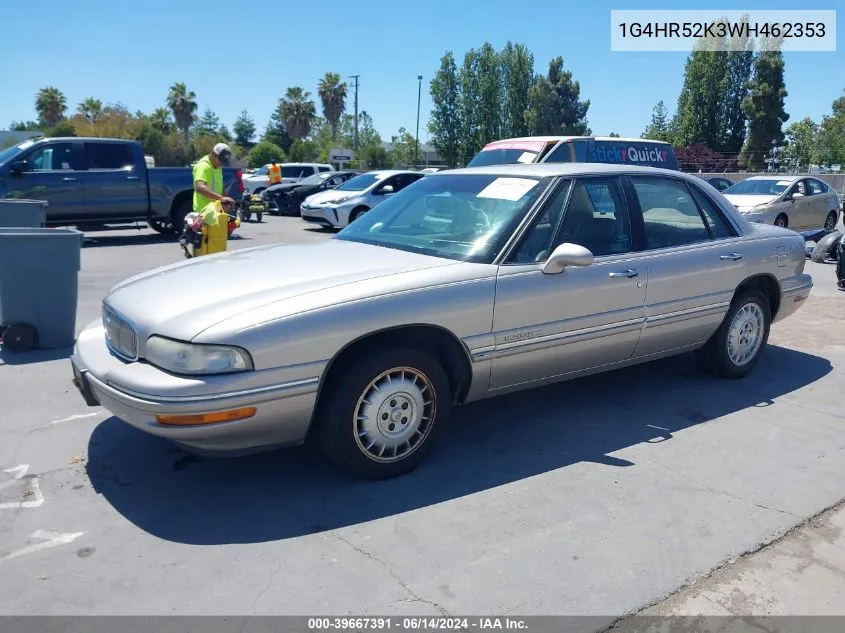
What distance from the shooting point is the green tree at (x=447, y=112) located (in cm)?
5962

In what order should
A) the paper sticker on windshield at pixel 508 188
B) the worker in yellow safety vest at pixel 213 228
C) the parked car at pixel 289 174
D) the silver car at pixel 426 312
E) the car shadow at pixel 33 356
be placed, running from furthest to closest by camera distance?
1. the parked car at pixel 289 174
2. the worker in yellow safety vest at pixel 213 228
3. the car shadow at pixel 33 356
4. the paper sticker on windshield at pixel 508 188
5. the silver car at pixel 426 312

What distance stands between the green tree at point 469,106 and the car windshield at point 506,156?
48.1m

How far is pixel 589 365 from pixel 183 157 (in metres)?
54.4

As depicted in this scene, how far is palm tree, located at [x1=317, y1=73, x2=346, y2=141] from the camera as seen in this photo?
7031 centimetres

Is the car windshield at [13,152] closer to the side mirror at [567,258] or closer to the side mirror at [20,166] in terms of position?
the side mirror at [20,166]

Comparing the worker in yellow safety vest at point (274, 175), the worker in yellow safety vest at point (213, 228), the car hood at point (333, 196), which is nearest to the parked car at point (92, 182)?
the car hood at point (333, 196)

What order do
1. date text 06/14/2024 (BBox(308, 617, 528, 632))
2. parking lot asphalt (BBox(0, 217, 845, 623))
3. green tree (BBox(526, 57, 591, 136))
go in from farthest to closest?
green tree (BBox(526, 57, 591, 136)), parking lot asphalt (BBox(0, 217, 845, 623)), date text 06/14/2024 (BBox(308, 617, 528, 632))

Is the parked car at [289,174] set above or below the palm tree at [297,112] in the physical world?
below

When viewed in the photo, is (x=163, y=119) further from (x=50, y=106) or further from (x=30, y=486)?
(x=30, y=486)

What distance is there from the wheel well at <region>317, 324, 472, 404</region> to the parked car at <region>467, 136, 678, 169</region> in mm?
7330

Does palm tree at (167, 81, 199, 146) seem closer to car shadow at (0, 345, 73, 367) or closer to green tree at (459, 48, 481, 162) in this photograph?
green tree at (459, 48, 481, 162)

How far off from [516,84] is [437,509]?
197 ft

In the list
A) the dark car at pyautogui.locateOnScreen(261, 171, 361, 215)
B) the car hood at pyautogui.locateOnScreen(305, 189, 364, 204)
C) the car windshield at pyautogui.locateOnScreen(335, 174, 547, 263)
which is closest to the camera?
the car windshield at pyautogui.locateOnScreen(335, 174, 547, 263)

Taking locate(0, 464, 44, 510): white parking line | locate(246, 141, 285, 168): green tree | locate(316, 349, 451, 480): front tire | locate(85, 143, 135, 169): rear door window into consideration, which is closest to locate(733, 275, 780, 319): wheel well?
locate(316, 349, 451, 480): front tire
